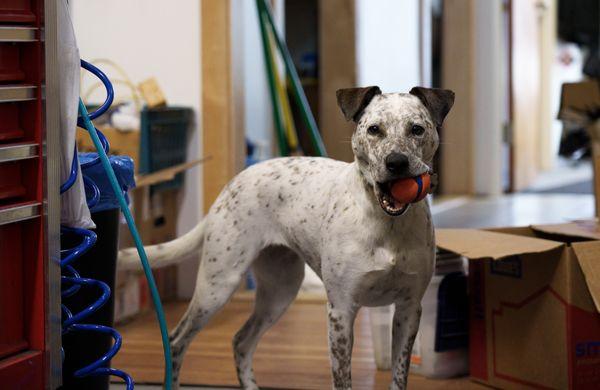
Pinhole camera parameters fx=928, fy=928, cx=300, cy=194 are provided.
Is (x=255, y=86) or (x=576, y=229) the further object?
(x=255, y=86)

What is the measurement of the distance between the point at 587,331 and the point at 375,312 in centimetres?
65

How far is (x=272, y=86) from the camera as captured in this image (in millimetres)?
4109

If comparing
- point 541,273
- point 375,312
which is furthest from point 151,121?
point 541,273

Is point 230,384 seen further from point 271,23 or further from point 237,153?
point 271,23

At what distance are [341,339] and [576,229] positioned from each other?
82 cm

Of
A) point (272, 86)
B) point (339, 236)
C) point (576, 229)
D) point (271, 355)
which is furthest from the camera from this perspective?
point (272, 86)

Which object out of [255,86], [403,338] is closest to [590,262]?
[403,338]

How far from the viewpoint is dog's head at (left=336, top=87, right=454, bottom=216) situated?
5.88 ft

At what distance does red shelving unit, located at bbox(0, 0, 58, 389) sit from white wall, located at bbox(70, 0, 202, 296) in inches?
77.1

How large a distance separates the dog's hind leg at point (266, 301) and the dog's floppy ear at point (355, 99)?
54cm

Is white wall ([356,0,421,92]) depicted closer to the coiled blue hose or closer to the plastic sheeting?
the coiled blue hose

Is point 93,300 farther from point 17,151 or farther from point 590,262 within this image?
point 590,262

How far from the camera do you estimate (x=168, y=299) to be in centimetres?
370

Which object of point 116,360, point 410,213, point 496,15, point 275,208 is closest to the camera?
point 410,213
